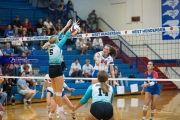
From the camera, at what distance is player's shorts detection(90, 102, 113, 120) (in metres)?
5.66

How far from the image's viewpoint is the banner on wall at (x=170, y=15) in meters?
19.7

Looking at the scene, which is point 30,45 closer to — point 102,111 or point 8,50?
point 8,50

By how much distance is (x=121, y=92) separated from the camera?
17.2m

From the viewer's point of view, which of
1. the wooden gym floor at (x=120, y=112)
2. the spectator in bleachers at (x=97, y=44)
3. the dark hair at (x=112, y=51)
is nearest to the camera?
the dark hair at (x=112, y=51)

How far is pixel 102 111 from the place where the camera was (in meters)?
5.65

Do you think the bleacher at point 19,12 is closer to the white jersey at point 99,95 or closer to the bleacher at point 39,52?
the bleacher at point 39,52

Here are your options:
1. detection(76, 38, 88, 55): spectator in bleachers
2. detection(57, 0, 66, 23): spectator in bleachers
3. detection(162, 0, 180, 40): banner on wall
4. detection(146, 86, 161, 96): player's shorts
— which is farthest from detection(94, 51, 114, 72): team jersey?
detection(57, 0, 66, 23): spectator in bleachers

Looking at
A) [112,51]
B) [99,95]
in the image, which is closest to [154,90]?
[112,51]

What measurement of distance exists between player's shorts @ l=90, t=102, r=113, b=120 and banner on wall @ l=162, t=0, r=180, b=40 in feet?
47.4

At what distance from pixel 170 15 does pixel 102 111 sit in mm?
15706

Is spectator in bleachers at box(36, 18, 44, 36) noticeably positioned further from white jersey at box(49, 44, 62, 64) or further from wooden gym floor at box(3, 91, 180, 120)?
white jersey at box(49, 44, 62, 64)

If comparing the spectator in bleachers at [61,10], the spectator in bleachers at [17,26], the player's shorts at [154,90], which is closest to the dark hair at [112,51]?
the player's shorts at [154,90]

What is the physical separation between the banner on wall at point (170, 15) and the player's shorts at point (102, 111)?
47.4ft

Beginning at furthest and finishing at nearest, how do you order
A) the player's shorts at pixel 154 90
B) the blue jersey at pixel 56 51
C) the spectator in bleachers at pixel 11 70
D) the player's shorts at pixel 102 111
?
1. the spectator in bleachers at pixel 11 70
2. the player's shorts at pixel 154 90
3. the blue jersey at pixel 56 51
4. the player's shorts at pixel 102 111
